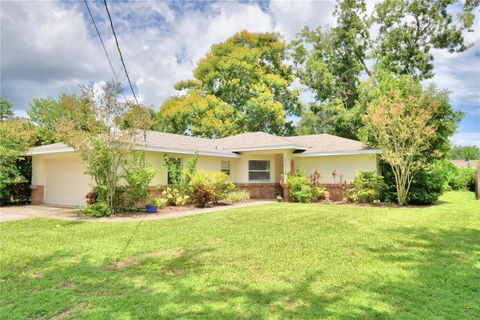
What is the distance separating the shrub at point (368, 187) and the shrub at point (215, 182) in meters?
6.37

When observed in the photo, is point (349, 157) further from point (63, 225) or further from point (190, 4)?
point (63, 225)

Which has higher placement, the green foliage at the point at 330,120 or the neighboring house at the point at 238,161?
the green foliage at the point at 330,120

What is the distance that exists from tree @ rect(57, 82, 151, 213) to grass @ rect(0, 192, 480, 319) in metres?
2.98

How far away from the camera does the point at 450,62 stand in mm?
27297

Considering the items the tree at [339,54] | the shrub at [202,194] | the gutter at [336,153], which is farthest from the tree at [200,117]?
the shrub at [202,194]

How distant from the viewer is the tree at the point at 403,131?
14.2m

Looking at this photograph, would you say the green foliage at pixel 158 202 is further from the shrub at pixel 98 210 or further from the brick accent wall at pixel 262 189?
the brick accent wall at pixel 262 189

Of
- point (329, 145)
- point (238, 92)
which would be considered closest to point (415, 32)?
point (329, 145)

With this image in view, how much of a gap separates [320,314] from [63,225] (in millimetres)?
9428

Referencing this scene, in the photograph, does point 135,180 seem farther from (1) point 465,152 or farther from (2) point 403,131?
(1) point 465,152

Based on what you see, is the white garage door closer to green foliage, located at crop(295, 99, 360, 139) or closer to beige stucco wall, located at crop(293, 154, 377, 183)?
beige stucco wall, located at crop(293, 154, 377, 183)

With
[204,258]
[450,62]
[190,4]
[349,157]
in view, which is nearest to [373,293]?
[204,258]

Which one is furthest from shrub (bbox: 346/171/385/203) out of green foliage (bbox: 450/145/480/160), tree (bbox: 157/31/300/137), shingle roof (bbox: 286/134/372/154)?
green foliage (bbox: 450/145/480/160)

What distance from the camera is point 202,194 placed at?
15.4 meters
